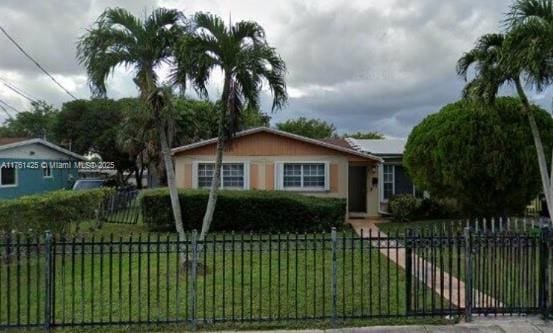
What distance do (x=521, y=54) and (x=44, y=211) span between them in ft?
36.7

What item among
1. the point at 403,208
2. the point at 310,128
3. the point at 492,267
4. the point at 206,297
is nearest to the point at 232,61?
the point at 206,297

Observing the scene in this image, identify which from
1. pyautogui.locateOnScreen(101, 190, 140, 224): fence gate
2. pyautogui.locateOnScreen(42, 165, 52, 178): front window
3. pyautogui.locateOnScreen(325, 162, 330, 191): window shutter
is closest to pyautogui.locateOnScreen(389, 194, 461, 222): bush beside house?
pyautogui.locateOnScreen(325, 162, 330, 191): window shutter

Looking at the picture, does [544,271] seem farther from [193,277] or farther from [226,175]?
[226,175]

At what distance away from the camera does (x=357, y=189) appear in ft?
69.8

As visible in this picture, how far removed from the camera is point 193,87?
9172 mm

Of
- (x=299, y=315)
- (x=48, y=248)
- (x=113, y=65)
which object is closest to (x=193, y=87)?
(x=113, y=65)

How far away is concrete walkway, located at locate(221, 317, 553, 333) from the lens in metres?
6.10

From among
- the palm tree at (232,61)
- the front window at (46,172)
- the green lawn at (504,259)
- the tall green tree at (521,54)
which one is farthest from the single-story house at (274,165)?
the front window at (46,172)

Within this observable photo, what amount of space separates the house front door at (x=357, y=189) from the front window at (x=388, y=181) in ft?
2.82

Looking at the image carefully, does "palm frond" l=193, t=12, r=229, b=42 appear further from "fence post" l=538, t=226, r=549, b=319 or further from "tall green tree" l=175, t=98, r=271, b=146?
"tall green tree" l=175, t=98, r=271, b=146

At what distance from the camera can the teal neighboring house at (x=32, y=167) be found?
24969 millimetres

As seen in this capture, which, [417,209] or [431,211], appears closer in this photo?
[417,209]

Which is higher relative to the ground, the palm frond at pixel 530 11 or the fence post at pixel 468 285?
the palm frond at pixel 530 11

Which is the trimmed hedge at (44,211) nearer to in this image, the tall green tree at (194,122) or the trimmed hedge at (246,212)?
the trimmed hedge at (246,212)
